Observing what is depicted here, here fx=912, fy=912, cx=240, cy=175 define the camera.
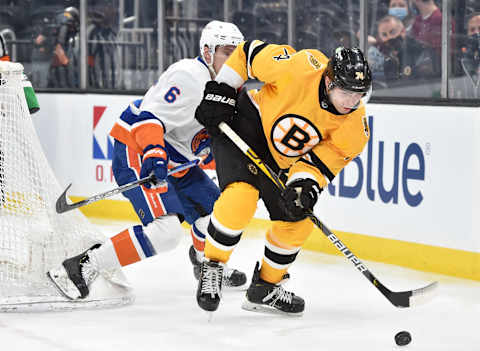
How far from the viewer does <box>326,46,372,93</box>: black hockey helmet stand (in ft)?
9.20

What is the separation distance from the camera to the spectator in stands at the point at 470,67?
414 cm

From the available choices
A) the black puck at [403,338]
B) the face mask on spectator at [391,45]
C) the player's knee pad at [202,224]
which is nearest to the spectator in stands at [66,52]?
the face mask on spectator at [391,45]

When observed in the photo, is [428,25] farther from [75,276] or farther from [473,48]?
[75,276]

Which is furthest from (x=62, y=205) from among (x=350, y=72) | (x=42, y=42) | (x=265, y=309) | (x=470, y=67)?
(x=42, y=42)

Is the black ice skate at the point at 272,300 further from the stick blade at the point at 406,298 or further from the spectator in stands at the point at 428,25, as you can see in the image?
the spectator in stands at the point at 428,25

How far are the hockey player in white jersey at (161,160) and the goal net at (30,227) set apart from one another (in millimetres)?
87

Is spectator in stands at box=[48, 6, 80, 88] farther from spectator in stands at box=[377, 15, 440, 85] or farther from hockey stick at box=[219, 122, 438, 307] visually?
hockey stick at box=[219, 122, 438, 307]

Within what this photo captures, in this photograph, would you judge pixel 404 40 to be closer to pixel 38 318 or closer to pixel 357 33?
pixel 357 33

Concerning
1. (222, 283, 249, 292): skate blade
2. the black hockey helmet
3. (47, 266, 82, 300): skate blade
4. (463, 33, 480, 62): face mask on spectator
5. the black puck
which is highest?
(463, 33, 480, 62): face mask on spectator

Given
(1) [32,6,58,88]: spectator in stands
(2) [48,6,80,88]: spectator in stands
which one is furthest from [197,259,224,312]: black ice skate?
(1) [32,6,58,88]: spectator in stands

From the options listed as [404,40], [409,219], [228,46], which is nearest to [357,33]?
[404,40]

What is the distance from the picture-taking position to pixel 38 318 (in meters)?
3.14

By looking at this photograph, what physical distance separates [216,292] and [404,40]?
83.4 inches

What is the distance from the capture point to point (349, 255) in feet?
9.80
